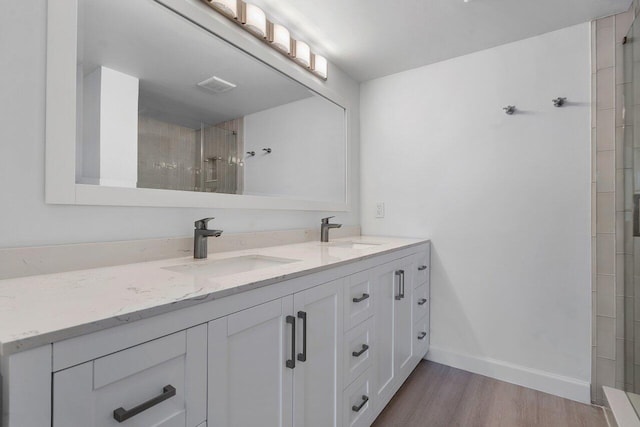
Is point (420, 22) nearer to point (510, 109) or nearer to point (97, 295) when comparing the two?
point (510, 109)

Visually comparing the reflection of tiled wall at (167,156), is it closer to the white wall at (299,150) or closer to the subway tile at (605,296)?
the white wall at (299,150)

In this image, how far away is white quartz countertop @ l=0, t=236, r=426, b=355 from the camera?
1.67 feet

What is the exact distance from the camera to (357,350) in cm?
134

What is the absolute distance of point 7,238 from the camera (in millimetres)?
875

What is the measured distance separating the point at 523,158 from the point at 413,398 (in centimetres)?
157

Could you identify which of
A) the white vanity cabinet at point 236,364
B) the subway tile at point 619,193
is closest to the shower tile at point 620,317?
the subway tile at point 619,193

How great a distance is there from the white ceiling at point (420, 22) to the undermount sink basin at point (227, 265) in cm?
130

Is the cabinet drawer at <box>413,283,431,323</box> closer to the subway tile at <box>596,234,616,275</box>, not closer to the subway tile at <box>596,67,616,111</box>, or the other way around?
the subway tile at <box>596,234,616,275</box>

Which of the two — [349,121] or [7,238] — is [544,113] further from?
[7,238]

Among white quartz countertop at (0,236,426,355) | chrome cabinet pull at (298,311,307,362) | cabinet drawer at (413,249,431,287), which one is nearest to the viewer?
white quartz countertop at (0,236,426,355)

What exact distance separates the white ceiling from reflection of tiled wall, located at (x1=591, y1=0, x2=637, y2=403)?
19 centimetres

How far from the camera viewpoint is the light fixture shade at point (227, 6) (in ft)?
4.59

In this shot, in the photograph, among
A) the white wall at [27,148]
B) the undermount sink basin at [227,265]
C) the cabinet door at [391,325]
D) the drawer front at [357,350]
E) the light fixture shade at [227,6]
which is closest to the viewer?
the white wall at [27,148]

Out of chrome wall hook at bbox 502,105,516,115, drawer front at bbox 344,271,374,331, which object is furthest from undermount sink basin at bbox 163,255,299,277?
chrome wall hook at bbox 502,105,516,115
